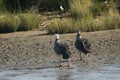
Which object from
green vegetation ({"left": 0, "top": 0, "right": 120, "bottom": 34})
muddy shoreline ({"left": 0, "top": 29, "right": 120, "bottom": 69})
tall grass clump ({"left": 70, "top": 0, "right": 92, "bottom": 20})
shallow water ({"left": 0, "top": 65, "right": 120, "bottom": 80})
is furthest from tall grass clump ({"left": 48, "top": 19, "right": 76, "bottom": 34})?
shallow water ({"left": 0, "top": 65, "right": 120, "bottom": 80})

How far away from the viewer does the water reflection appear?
11953 millimetres

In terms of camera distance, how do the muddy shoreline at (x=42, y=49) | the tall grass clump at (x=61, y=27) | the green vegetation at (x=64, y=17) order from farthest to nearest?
1. the green vegetation at (x=64, y=17)
2. the tall grass clump at (x=61, y=27)
3. the muddy shoreline at (x=42, y=49)

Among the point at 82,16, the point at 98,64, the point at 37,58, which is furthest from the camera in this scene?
the point at 82,16

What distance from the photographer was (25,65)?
1408cm

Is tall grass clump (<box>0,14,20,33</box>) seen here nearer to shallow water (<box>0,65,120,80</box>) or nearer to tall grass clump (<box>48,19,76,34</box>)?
tall grass clump (<box>48,19,76,34</box>)

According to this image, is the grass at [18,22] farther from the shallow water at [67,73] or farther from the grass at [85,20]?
the shallow water at [67,73]

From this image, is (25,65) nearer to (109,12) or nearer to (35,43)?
(35,43)

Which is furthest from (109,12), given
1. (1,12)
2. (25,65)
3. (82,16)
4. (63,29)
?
(25,65)

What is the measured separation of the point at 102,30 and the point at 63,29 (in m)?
1.40

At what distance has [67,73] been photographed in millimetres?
12648

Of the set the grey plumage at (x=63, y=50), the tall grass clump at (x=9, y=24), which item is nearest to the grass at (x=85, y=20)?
the tall grass clump at (x=9, y=24)

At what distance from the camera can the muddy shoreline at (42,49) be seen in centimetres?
1431

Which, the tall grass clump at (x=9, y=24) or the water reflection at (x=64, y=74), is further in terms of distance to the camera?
the tall grass clump at (x=9, y=24)

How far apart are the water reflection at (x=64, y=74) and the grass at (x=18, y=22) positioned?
7.23 metres
